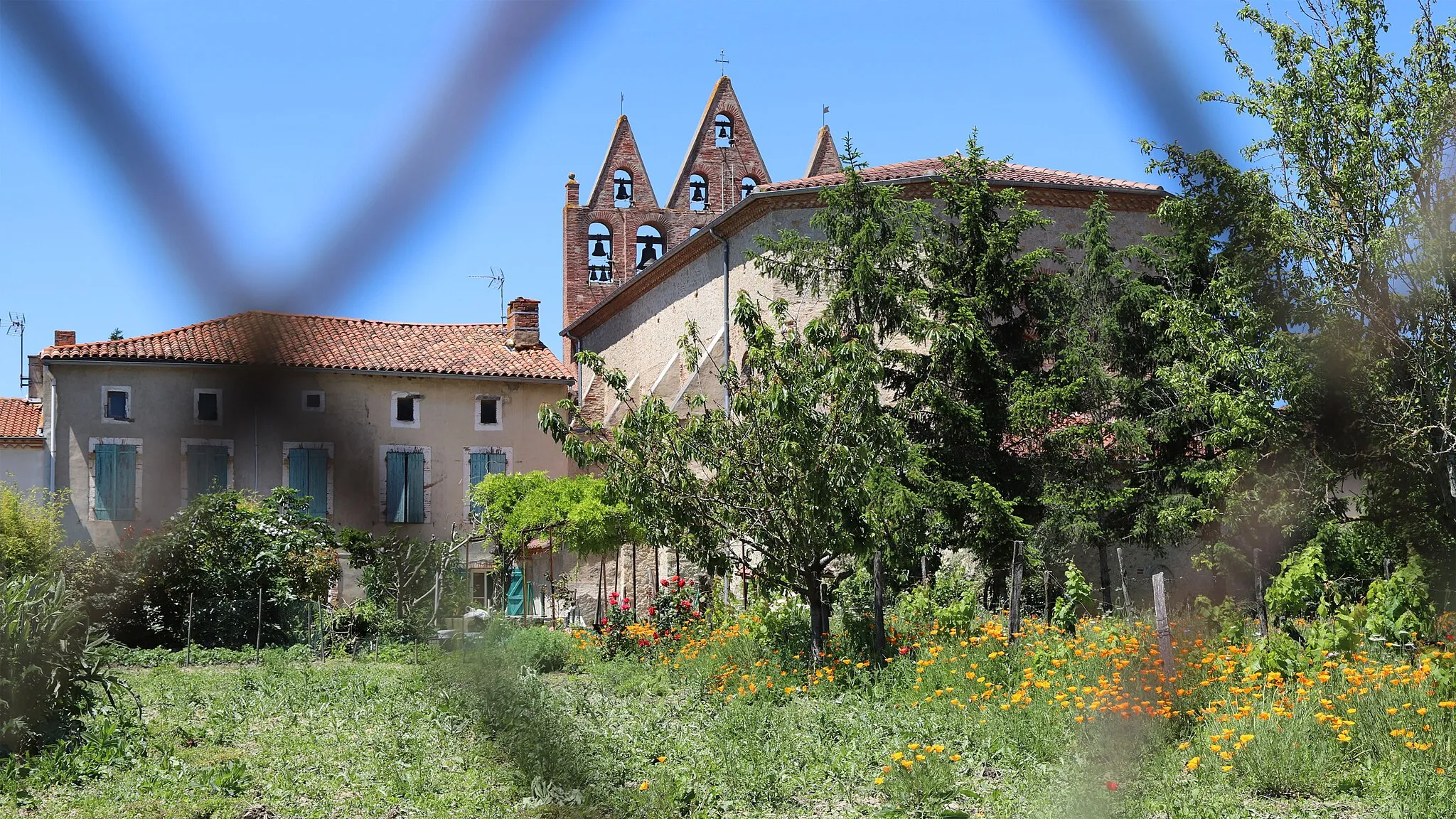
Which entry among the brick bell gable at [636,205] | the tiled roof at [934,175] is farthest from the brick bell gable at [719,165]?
the tiled roof at [934,175]

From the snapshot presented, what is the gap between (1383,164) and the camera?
3500 mm

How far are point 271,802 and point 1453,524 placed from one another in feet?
37.1

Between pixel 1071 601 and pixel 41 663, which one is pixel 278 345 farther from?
pixel 1071 601

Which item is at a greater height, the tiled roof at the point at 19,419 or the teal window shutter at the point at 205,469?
the tiled roof at the point at 19,419

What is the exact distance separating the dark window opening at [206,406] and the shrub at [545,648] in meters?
10.7

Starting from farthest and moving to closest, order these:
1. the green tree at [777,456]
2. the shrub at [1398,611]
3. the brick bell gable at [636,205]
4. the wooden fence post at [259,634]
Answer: the brick bell gable at [636,205] < the wooden fence post at [259,634] < the green tree at [777,456] < the shrub at [1398,611]

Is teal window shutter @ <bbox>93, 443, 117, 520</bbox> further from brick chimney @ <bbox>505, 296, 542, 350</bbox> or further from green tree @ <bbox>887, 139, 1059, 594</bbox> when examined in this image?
green tree @ <bbox>887, 139, 1059, 594</bbox>

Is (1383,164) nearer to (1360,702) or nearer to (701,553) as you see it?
(1360,702)

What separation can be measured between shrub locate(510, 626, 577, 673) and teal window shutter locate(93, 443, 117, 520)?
1021cm

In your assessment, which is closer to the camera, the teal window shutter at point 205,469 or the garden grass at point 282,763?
the teal window shutter at point 205,469

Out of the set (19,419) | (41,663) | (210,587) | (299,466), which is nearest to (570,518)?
(210,587)

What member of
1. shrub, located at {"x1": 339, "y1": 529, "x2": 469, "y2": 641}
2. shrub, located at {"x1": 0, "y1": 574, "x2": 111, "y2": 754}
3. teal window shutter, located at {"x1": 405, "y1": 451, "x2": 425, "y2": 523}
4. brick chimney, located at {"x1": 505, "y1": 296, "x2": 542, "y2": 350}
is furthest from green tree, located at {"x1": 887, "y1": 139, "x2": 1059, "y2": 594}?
teal window shutter, located at {"x1": 405, "y1": 451, "x2": 425, "y2": 523}

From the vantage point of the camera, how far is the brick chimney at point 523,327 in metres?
1.47

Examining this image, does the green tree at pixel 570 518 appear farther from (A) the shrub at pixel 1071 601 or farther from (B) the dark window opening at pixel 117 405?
(B) the dark window opening at pixel 117 405
